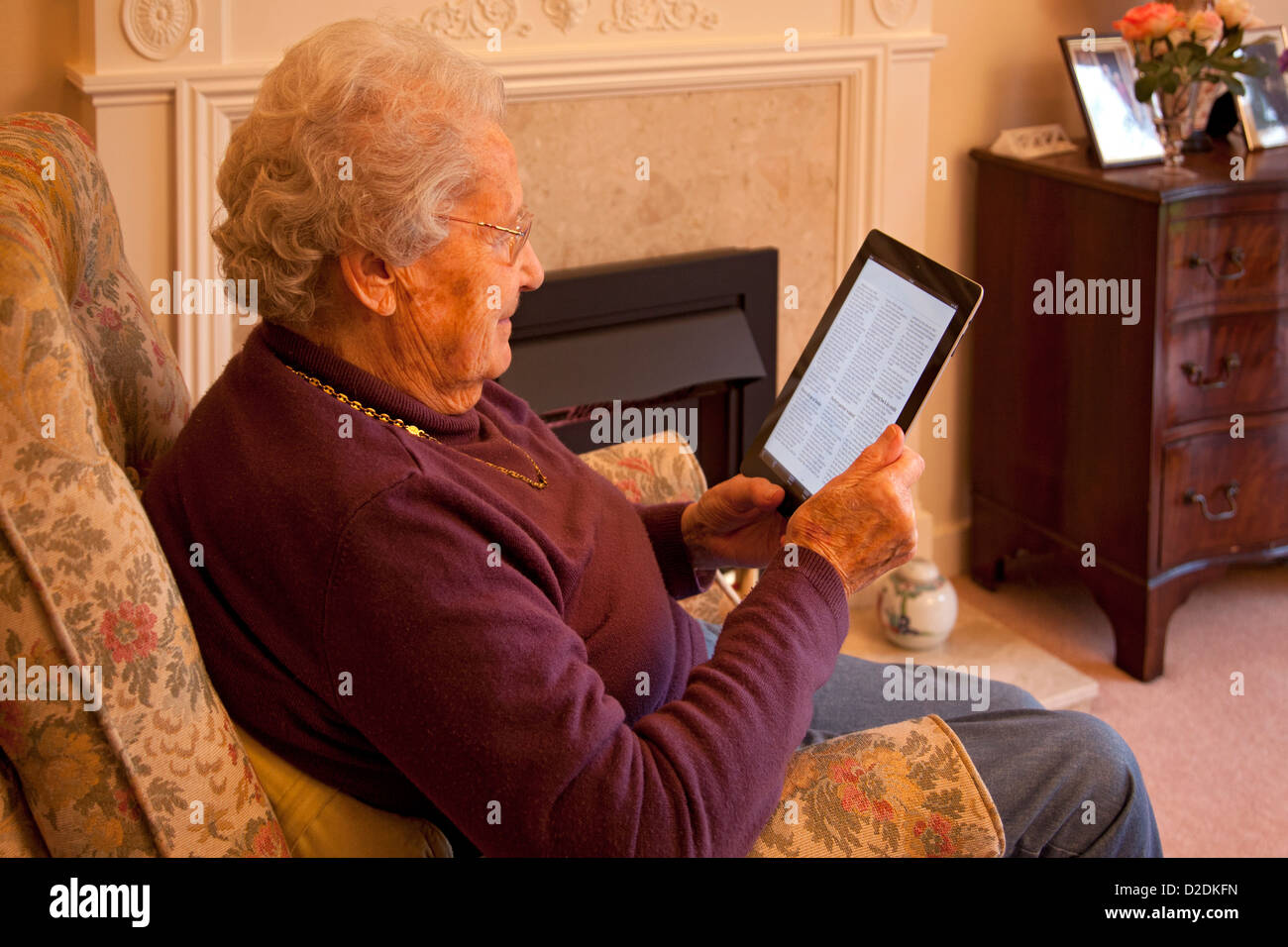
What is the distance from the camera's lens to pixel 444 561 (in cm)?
93

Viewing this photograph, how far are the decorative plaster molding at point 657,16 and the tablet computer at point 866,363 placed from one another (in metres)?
1.11

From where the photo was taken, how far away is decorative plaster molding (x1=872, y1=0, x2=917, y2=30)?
2344mm

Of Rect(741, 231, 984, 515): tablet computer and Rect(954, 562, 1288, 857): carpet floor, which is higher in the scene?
Rect(741, 231, 984, 515): tablet computer

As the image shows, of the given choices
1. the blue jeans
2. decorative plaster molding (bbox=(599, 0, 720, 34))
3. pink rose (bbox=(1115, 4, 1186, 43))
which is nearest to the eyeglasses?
the blue jeans

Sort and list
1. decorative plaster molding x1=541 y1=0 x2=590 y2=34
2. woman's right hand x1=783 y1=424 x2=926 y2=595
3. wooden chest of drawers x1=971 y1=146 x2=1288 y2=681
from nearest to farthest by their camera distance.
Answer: woman's right hand x1=783 y1=424 x2=926 y2=595
decorative plaster molding x1=541 y1=0 x2=590 y2=34
wooden chest of drawers x1=971 y1=146 x2=1288 y2=681

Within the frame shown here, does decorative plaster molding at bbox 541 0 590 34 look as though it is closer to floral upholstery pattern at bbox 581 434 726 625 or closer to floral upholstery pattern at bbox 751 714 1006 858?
floral upholstery pattern at bbox 581 434 726 625

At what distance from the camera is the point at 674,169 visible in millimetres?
2318

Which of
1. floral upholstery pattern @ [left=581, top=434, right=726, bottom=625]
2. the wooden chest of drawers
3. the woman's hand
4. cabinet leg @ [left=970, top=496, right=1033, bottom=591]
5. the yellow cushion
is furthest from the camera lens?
cabinet leg @ [left=970, top=496, right=1033, bottom=591]

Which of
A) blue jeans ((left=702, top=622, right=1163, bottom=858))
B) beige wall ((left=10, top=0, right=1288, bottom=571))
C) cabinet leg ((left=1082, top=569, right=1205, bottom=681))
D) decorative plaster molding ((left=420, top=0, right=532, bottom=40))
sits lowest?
cabinet leg ((left=1082, top=569, right=1205, bottom=681))

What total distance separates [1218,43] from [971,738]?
1785 millimetres

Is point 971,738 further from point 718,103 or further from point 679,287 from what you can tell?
point 718,103

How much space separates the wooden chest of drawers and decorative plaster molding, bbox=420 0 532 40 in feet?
3.29

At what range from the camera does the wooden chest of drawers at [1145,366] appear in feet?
7.31

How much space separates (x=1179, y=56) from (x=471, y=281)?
67.8 inches
